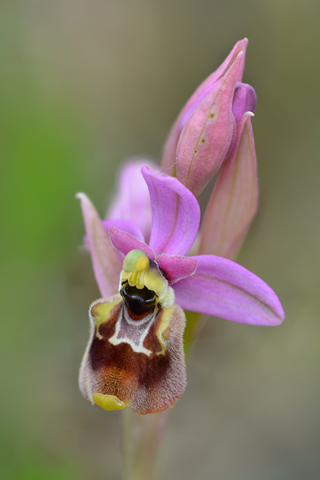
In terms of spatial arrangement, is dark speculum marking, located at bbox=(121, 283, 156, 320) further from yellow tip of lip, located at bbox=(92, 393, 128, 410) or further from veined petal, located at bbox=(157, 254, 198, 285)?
yellow tip of lip, located at bbox=(92, 393, 128, 410)

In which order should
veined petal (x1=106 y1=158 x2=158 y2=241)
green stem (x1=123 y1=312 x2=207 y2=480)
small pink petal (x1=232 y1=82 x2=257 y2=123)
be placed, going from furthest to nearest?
veined petal (x1=106 y1=158 x2=158 y2=241), green stem (x1=123 y1=312 x2=207 y2=480), small pink petal (x1=232 y1=82 x2=257 y2=123)

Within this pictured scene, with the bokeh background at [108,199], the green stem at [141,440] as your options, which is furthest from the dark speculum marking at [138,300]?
the bokeh background at [108,199]

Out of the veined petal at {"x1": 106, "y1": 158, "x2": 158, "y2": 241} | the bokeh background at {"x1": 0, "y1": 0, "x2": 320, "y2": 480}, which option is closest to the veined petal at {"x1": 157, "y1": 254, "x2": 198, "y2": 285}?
the veined petal at {"x1": 106, "y1": 158, "x2": 158, "y2": 241}

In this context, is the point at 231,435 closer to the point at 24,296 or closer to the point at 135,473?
the point at 24,296

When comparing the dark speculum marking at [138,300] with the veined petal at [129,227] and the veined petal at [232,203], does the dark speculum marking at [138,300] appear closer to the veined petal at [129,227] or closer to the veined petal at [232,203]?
the veined petal at [129,227]

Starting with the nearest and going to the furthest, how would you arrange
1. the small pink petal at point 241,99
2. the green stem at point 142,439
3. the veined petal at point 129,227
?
1. the small pink petal at point 241,99
2. the veined petal at point 129,227
3. the green stem at point 142,439

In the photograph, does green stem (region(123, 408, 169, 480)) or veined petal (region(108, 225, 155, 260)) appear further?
green stem (region(123, 408, 169, 480))

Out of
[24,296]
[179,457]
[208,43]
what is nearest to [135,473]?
[24,296]
